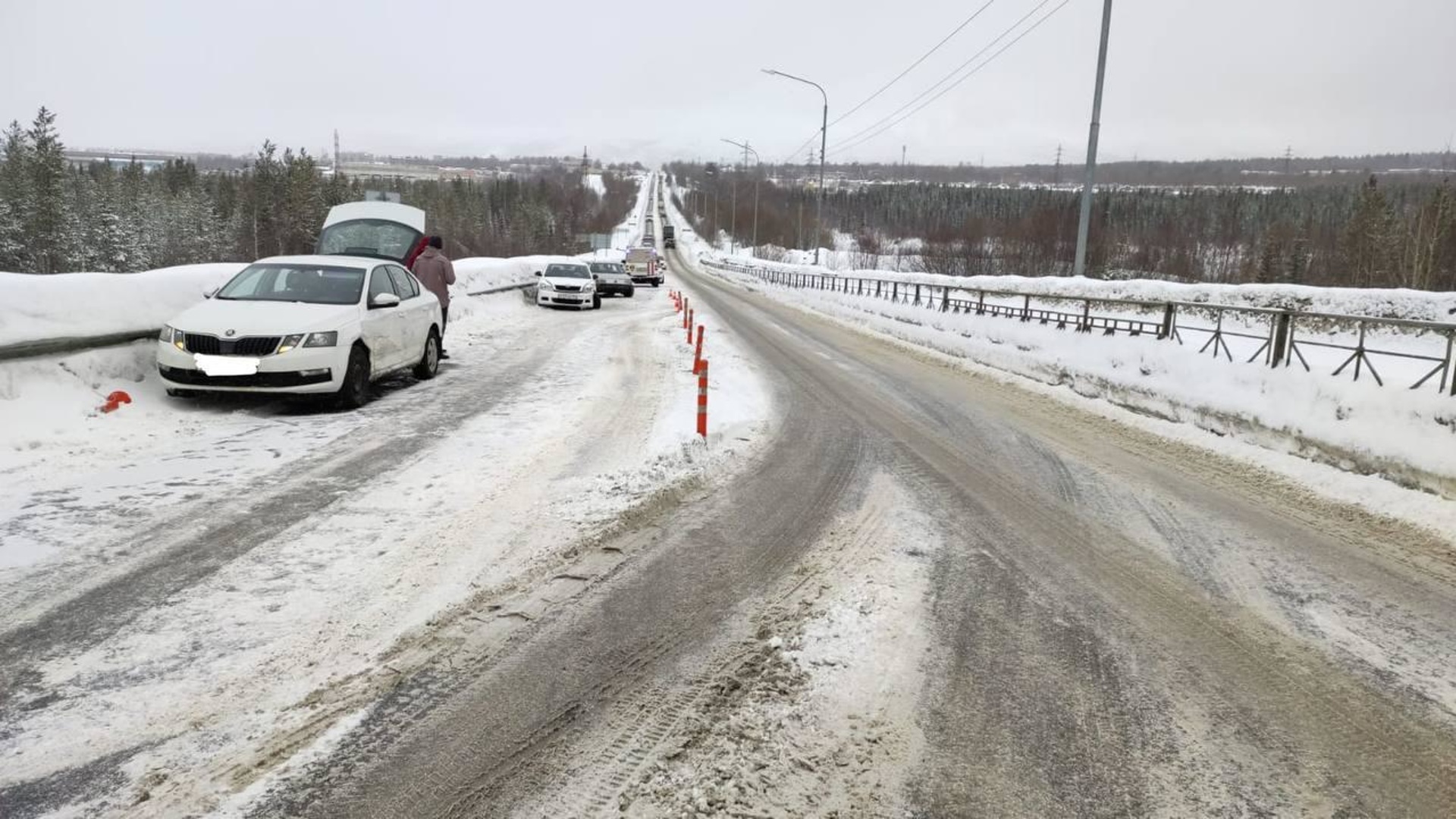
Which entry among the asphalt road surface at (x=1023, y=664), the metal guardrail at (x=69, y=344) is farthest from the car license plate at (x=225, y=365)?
the asphalt road surface at (x=1023, y=664)

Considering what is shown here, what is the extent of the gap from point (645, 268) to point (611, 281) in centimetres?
1431

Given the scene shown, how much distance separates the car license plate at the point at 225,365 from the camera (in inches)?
305

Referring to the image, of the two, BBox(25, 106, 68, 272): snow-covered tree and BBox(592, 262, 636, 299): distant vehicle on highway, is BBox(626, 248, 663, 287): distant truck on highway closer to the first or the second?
BBox(592, 262, 636, 299): distant vehicle on highway

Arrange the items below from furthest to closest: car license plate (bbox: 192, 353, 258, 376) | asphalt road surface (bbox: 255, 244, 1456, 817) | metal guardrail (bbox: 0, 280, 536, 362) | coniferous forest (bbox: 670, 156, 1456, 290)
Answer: coniferous forest (bbox: 670, 156, 1456, 290) < car license plate (bbox: 192, 353, 258, 376) < metal guardrail (bbox: 0, 280, 536, 362) < asphalt road surface (bbox: 255, 244, 1456, 817)

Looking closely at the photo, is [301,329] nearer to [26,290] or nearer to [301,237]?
[26,290]

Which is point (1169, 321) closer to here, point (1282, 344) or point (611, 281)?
point (1282, 344)

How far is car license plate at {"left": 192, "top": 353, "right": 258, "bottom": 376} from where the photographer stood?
7.76 meters

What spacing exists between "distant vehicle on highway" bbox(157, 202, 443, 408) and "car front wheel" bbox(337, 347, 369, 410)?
1 cm

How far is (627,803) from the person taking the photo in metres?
2.62

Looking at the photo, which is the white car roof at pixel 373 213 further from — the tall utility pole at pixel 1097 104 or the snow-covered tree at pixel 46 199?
the snow-covered tree at pixel 46 199

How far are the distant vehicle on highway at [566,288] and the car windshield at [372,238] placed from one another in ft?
38.7

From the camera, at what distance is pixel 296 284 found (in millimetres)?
9266

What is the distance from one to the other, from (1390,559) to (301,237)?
3668 inches

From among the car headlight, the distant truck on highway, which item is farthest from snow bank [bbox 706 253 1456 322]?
the distant truck on highway
